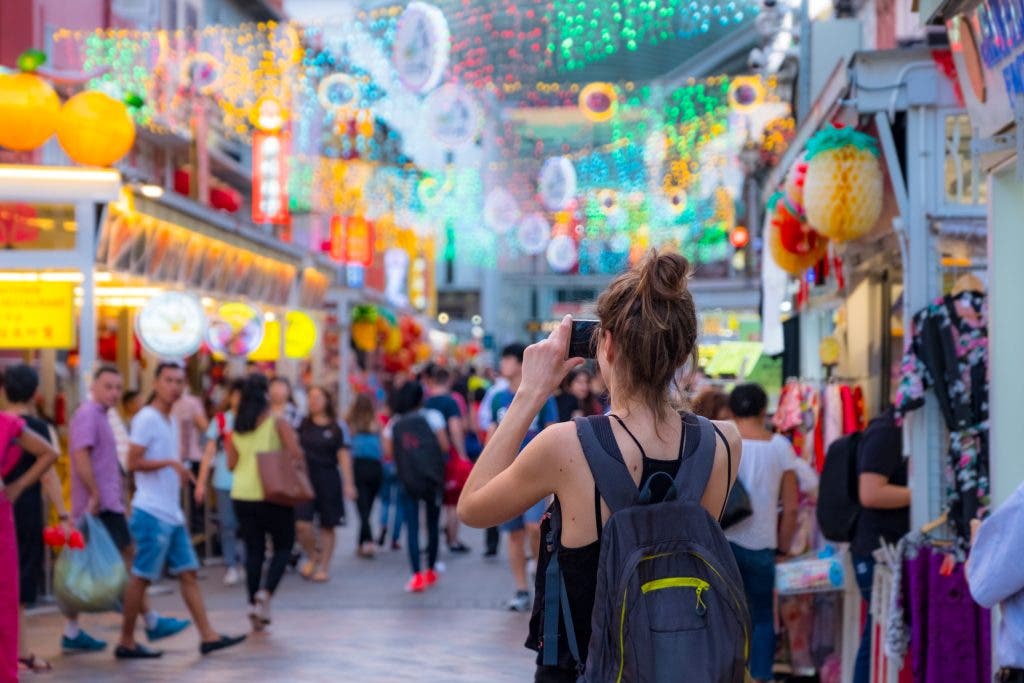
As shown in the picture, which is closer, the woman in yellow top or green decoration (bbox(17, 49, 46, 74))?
the woman in yellow top

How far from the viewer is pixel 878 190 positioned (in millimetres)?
8875

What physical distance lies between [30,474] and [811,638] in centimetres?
463

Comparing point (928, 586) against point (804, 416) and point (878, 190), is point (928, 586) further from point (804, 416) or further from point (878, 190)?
point (804, 416)

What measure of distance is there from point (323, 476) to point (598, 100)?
6.62m

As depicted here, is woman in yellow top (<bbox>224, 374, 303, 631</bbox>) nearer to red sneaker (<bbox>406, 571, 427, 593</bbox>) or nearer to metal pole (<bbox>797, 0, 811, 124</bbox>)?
red sneaker (<bbox>406, 571, 427, 593</bbox>)

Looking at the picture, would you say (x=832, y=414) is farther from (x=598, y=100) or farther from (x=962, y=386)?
(x=598, y=100)

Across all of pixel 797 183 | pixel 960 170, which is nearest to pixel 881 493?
pixel 960 170

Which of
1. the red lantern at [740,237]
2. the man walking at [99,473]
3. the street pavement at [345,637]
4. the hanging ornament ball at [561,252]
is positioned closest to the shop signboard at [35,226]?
the street pavement at [345,637]

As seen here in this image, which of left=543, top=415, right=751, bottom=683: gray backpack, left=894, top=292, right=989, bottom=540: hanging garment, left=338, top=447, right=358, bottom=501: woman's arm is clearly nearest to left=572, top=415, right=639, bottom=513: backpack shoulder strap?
left=543, top=415, right=751, bottom=683: gray backpack

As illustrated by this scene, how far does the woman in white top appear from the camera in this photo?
28.5ft

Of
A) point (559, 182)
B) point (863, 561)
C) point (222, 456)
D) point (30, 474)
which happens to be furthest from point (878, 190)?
point (559, 182)

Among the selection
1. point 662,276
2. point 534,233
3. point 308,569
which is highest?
point 534,233

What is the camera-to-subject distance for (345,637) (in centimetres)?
1202

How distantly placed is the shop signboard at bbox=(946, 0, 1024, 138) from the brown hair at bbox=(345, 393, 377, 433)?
12.5 m
